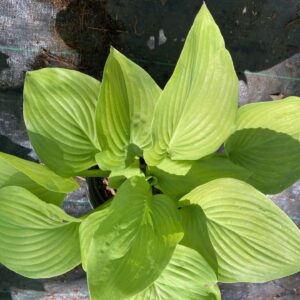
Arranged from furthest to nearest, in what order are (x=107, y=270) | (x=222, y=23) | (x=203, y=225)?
1. (x=222, y=23)
2. (x=203, y=225)
3. (x=107, y=270)

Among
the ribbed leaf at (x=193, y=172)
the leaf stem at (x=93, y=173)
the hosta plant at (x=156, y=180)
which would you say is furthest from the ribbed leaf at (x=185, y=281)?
the leaf stem at (x=93, y=173)

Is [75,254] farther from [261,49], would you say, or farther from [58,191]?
[261,49]

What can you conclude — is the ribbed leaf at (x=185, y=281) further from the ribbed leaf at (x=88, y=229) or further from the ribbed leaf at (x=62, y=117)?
the ribbed leaf at (x=62, y=117)

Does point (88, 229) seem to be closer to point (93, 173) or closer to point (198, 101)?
point (93, 173)

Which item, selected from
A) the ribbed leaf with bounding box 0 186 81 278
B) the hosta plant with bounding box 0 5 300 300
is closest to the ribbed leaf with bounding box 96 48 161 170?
the hosta plant with bounding box 0 5 300 300

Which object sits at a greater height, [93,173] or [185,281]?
[93,173]

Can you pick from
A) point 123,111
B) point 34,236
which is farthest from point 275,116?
point 34,236

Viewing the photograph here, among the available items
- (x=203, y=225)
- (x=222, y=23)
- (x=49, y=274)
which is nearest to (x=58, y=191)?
(x=49, y=274)
